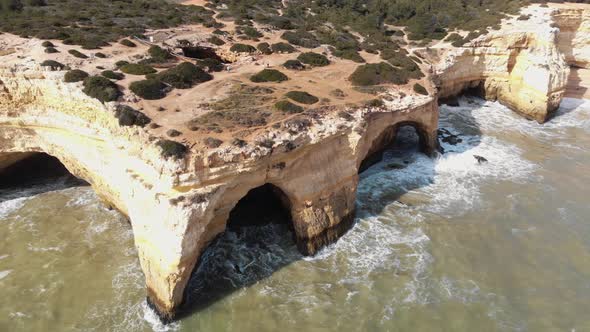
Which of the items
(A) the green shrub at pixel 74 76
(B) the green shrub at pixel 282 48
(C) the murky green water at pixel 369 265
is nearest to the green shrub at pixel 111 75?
(A) the green shrub at pixel 74 76

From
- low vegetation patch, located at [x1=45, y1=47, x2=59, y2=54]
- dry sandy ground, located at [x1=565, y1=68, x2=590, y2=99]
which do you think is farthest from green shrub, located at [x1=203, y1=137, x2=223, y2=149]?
dry sandy ground, located at [x1=565, y1=68, x2=590, y2=99]

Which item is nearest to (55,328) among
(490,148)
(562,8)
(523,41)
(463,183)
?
(463,183)

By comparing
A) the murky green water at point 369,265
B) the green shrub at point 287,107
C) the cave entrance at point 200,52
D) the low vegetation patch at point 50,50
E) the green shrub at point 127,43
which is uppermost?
the green shrub at point 127,43

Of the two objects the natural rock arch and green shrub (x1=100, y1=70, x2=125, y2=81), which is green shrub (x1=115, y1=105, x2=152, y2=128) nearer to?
green shrub (x1=100, y1=70, x2=125, y2=81)

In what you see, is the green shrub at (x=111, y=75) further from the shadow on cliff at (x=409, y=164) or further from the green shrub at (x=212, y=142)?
the shadow on cliff at (x=409, y=164)

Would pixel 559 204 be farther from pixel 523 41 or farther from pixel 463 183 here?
pixel 523 41

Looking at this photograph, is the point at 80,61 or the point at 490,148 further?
the point at 490,148

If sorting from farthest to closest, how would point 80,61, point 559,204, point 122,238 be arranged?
point 80,61 → point 559,204 → point 122,238
